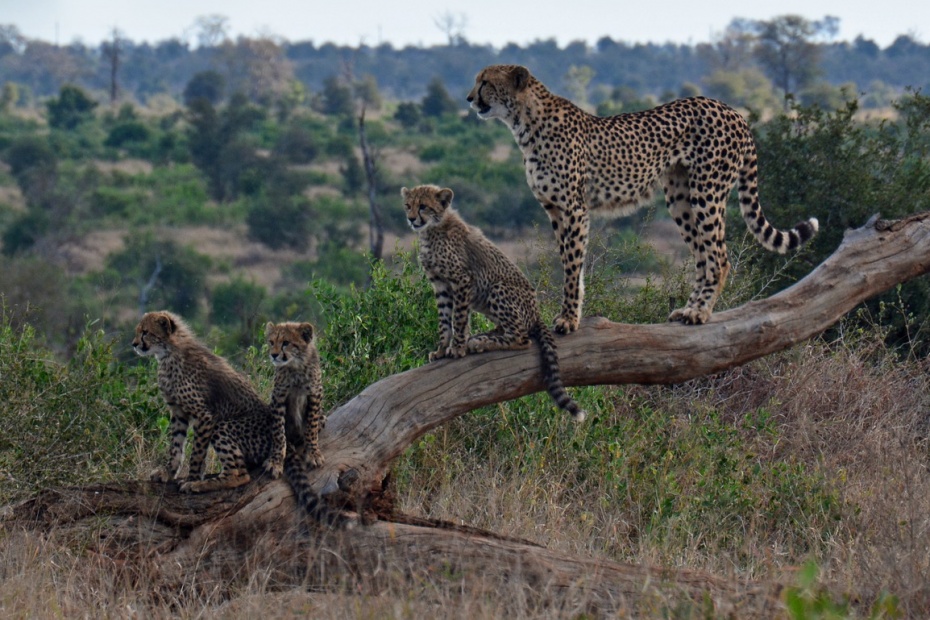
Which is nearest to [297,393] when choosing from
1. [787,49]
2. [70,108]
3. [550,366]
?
[550,366]

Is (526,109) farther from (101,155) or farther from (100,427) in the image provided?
(101,155)

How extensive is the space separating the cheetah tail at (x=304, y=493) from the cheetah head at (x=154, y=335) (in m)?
0.65

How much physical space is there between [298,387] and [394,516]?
1.78ft

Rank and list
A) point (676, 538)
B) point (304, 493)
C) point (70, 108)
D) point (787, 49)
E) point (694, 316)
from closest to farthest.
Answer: point (304, 493)
point (676, 538)
point (694, 316)
point (70, 108)
point (787, 49)

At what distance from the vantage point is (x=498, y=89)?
489cm

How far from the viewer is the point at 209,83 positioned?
4100 centimetres

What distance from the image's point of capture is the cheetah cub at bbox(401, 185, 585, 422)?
4449 mm

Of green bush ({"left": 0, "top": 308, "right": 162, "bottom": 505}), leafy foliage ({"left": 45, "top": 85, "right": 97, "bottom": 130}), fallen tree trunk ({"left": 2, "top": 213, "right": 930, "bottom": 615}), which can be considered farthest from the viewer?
leafy foliage ({"left": 45, "top": 85, "right": 97, "bottom": 130})

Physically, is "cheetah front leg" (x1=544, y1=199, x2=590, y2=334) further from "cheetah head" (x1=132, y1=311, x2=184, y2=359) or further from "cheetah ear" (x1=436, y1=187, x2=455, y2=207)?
"cheetah head" (x1=132, y1=311, x2=184, y2=359)

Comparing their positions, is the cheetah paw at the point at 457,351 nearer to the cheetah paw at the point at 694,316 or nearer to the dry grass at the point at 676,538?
the dry grass at the point at 676,538

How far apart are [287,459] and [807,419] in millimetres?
3074

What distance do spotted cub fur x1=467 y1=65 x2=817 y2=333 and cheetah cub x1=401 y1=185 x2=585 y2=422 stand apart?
0.20 metres

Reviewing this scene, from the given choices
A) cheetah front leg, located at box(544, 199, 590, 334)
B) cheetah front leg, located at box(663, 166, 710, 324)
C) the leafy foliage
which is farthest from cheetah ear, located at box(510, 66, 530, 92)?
the leafy foliage

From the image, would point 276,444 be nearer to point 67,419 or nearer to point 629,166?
point 67,419
